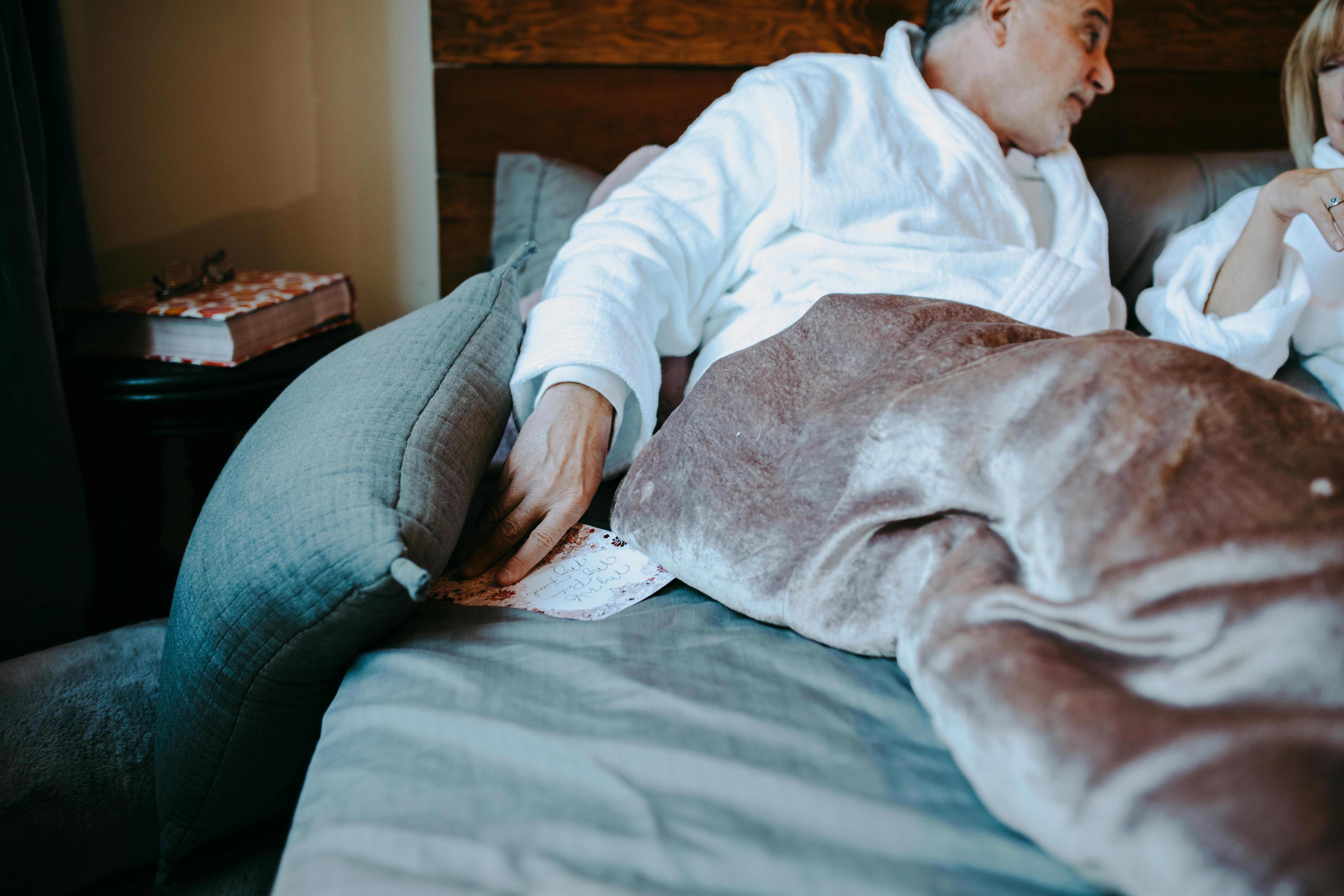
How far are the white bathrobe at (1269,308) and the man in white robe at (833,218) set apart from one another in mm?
98

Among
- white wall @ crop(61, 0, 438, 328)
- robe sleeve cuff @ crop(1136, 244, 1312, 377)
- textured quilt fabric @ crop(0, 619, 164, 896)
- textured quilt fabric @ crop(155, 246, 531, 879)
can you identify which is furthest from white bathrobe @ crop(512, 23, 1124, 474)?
white wall @ crop(61, 0, 438, 328)

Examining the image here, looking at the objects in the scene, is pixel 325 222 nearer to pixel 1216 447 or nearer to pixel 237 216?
pixel 237 216

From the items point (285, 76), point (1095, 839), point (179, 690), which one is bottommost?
point (179, 690)

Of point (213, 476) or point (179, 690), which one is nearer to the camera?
point (179, 690)

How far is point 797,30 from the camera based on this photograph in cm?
138

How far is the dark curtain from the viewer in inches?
35.8

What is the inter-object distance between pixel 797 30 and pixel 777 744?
1.32 metres

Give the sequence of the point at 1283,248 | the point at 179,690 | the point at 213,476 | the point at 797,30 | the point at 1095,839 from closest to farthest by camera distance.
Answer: the point at 1095,839, the point at 179,690, the point at 1283,248, the point at 213,476, the point at 797,30

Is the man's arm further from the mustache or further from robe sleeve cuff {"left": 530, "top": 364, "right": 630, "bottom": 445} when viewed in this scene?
the mustache

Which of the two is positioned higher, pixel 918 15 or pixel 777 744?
pixel 918 15

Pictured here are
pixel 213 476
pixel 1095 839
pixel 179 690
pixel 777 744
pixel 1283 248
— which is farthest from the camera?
pixel 213 476

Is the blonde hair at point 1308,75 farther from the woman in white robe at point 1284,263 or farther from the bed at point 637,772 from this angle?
the bed at point 637,772

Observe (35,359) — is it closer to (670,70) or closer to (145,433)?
(145,433)

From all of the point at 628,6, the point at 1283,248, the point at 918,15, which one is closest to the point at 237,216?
the point at 628,6
